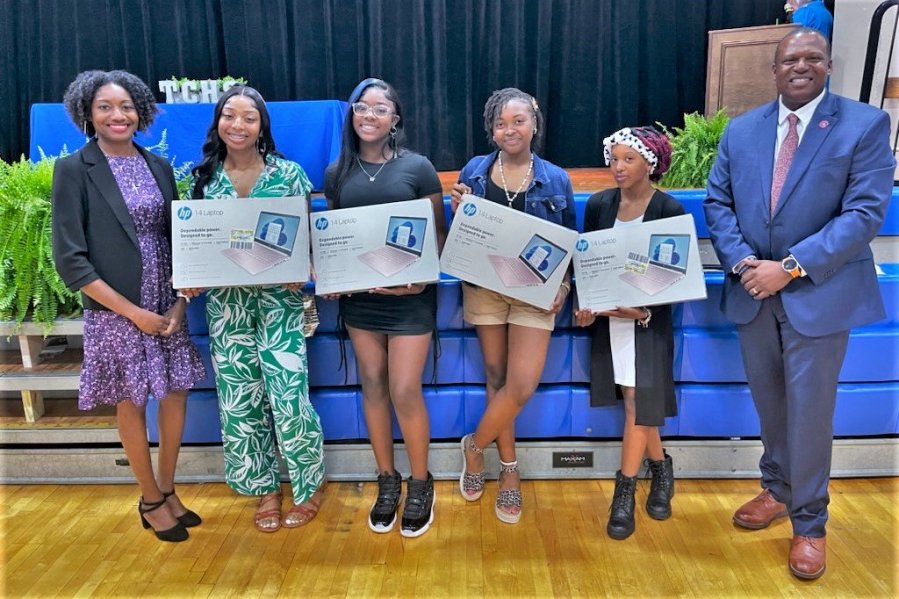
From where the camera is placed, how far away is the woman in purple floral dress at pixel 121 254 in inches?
77.2

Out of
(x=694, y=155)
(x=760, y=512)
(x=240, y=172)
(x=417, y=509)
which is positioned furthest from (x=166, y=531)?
(x=694, y=155)

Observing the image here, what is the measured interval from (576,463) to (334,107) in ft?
9.35

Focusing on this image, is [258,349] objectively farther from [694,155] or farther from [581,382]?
[694,155]

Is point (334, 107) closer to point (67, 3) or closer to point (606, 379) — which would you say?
point (606, 379)

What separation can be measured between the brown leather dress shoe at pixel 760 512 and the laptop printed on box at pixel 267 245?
179cm

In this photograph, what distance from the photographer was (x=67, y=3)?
20.8 ft

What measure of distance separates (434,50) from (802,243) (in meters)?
4.85

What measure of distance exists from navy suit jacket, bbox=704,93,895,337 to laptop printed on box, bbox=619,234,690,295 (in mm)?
123

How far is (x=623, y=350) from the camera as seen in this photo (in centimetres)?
221

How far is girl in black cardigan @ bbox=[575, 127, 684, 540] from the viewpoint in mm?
2049

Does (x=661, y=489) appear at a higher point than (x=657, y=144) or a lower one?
lower

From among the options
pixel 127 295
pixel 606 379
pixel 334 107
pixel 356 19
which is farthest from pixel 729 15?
pixel 127 295

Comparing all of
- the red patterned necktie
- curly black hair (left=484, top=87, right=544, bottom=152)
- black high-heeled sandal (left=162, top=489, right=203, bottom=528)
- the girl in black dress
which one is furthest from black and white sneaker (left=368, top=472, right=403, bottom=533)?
the red patterned necktie

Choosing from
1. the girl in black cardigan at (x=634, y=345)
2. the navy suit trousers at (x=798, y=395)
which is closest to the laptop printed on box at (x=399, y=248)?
the girl in black cardigan at (x=634, y=345)
